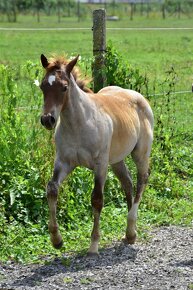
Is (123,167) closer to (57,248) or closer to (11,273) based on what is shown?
(57,248)

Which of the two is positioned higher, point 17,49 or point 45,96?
point 45,96

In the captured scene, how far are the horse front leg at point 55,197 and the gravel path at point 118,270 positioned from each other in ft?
0.64

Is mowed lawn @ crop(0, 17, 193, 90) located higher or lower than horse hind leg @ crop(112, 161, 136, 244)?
lower

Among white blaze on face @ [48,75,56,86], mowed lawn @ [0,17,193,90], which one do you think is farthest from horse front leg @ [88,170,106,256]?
mowed lawn @ [0,17,193,90]

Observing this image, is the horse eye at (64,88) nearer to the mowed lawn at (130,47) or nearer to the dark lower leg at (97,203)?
Result: the dark lower leg at (97,203)

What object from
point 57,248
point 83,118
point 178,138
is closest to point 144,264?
point 57,248

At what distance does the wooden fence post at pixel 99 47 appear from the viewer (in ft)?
34.4

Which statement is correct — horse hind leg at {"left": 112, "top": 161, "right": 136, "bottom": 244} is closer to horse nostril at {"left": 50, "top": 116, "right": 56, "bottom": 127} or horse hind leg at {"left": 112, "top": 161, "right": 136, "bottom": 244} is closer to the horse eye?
the horse eye

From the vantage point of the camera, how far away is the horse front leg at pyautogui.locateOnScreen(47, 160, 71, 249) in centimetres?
786

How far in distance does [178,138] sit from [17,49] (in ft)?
59.9

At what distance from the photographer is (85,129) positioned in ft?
26.2

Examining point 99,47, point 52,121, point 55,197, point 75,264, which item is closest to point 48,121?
point 52,121

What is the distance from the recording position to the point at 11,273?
759 centimetres

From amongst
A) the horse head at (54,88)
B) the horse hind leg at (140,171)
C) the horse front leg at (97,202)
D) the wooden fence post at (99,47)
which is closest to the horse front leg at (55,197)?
the horse front leg at (97,202)
